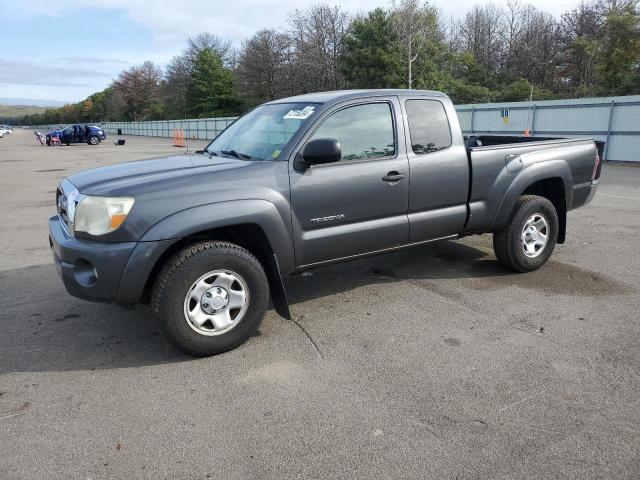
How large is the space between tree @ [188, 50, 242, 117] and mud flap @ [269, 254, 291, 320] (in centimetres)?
6706

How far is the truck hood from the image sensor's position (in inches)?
136

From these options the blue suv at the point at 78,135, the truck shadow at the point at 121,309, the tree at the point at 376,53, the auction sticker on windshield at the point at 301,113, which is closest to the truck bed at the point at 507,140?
the truck shadow at the point at 121,309

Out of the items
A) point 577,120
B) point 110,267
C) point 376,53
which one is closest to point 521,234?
point 110,267

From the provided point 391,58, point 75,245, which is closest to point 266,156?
point 75,245

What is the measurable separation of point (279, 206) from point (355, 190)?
69cm

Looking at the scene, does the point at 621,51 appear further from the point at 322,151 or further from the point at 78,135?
the point at 78,135

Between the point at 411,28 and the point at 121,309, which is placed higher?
the point at 411,28

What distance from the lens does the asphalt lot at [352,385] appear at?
2.56m

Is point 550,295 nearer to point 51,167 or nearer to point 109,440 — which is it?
point 109,440

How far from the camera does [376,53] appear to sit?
139 feet

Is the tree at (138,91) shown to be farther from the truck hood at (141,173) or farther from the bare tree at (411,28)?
the truck hood at (141,173)

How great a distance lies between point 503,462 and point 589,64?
4780cm

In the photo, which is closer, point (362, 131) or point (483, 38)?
point (362, 131)

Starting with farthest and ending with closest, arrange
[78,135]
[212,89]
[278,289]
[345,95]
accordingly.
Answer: [212,89] → [78,135] → [345,95] → [278,289]
